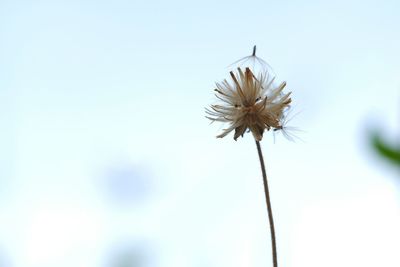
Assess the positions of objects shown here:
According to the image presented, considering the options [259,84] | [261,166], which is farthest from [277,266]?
[259,84]

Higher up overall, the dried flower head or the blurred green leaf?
the dried flower head

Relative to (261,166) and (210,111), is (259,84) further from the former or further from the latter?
(261,166)

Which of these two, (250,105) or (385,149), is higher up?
(250,105)

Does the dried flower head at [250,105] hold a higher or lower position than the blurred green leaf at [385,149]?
higher

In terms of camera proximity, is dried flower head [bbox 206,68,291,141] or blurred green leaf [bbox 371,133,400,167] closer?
blurred green leaf [bbox 371,133,400,167]
